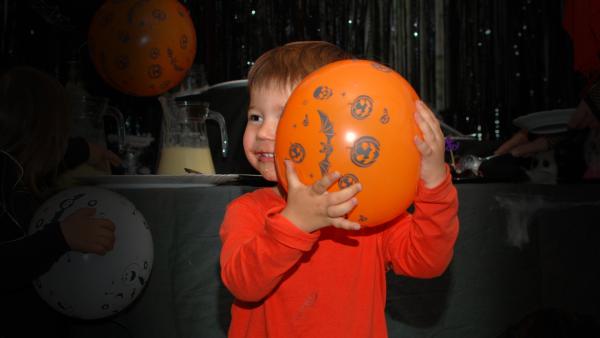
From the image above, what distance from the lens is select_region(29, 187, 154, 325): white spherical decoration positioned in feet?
3.52

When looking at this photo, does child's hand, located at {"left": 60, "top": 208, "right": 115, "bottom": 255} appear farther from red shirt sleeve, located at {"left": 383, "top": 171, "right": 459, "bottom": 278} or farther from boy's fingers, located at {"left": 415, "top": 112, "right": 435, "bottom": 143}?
boy's fingers, located at {"left": 415, "top": 112, "right": 435, "bottom": 143}

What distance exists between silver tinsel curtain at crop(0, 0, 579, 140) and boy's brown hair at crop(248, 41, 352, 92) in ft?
8.18

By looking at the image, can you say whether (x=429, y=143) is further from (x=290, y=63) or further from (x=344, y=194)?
(x=290, y=63)

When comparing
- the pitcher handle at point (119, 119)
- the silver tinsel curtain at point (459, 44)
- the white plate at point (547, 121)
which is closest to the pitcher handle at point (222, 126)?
the pitcher handle at point (119, 119)

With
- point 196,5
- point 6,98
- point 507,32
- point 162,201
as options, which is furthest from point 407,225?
point 507,32

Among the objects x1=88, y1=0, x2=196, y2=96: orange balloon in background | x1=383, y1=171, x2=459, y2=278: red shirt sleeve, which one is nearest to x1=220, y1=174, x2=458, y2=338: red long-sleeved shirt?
x1=383, y1=171, x2=459, y2=278: red shirt sleeve

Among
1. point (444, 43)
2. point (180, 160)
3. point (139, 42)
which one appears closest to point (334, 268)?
point (180, 160)

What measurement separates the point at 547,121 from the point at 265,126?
4.87 feet

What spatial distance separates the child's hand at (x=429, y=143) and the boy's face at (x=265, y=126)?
0.78ft

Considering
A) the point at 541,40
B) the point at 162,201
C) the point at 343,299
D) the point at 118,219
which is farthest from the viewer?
the point at 541,40

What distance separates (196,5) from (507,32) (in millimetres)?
2287

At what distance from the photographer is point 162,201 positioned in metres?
1.19

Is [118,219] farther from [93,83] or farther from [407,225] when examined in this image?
[93,83]

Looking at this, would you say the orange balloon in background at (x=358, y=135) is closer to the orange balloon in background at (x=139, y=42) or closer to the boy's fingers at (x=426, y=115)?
the boy's fingers at (x=426, y=115)
